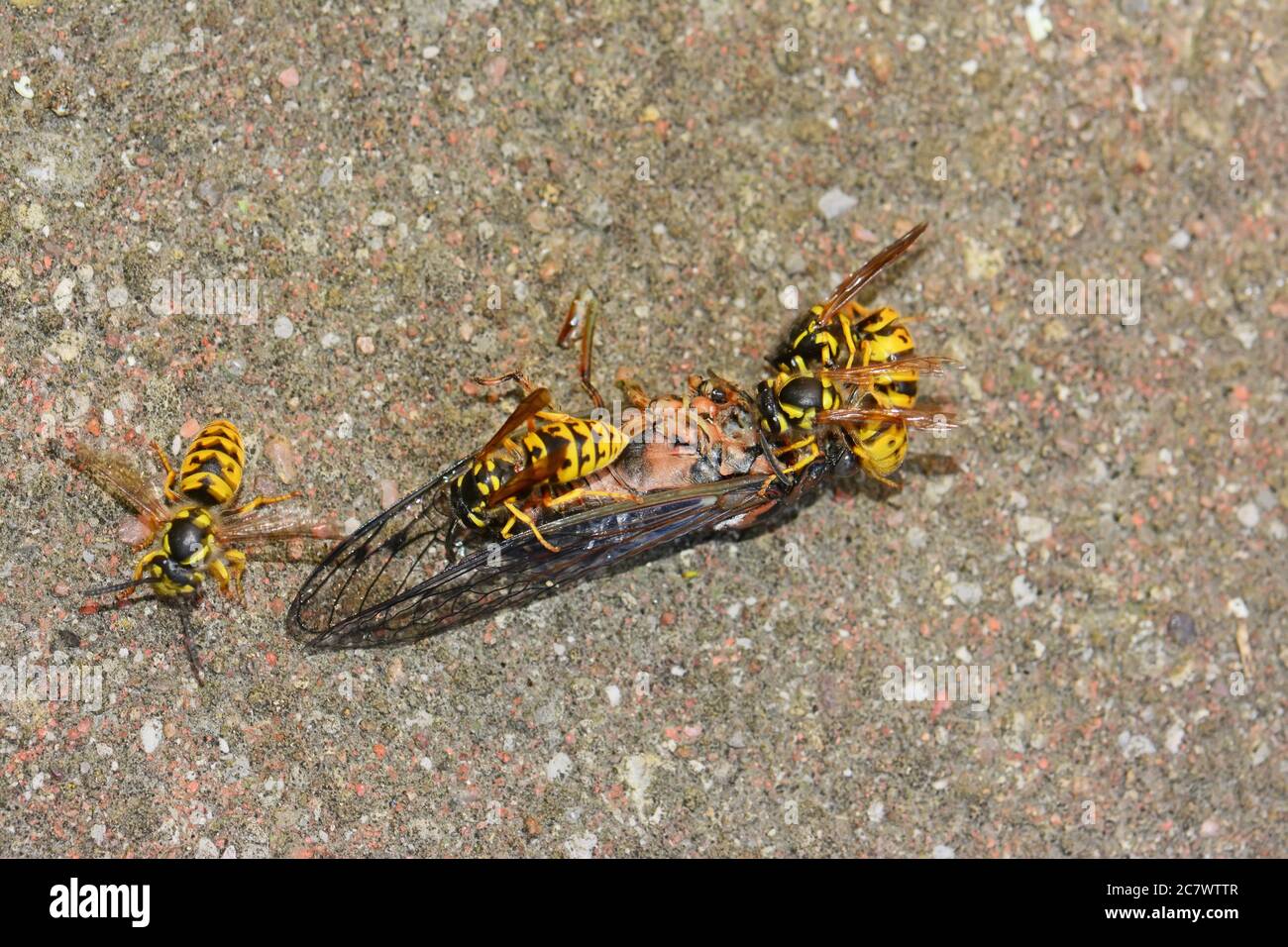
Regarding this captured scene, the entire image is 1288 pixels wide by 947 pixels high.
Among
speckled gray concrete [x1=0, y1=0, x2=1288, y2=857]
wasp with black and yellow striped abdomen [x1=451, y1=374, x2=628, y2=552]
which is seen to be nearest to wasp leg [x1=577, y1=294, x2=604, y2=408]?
speckled gray concrete [x1=0, y1=0, x2=1288, y2=857]

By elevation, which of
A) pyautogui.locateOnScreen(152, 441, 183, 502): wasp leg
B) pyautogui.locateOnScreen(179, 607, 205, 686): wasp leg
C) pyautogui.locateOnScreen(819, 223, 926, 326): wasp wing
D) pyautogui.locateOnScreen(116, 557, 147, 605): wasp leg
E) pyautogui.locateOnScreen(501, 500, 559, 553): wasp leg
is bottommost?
pyautogui.locateOnScreen(179, 607, 205, 686): wasp leg

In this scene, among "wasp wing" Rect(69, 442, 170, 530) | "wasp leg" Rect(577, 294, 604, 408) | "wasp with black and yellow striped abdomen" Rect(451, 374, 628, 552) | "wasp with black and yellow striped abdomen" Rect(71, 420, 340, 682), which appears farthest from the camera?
"wasp leg" Rect(577, 294, 604, 408)

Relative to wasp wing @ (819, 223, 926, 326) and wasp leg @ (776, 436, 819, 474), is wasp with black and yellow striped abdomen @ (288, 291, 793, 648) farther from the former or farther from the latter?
wasp wing @ (819, 223, 926, 326)

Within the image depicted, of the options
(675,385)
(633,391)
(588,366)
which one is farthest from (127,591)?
(675,385)

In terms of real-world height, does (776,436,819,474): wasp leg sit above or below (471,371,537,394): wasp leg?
below

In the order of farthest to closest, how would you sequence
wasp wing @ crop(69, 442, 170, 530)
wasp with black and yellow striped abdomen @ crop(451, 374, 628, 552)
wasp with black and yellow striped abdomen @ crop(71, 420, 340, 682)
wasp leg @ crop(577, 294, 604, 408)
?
wasp leg @ crop(577, 294, 604, 408) → wasp wing @ crop(69, 442, 170, 530) → wasp with black and yellow striped abdomen @ crop(71, 420, 340, 682) → wasp with black and yellow striped abdomen @ crop(451, 374, 628, 552)

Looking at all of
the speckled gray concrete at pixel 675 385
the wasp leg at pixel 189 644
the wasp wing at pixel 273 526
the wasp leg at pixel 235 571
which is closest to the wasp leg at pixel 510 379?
the speckled gray concrete at pixel 675 385

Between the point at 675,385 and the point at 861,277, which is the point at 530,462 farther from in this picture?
the point at 861,277

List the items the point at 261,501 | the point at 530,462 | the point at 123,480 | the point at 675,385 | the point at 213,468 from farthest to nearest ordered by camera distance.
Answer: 1. the point at 675,385
2. the point at 261,501
3. the point at 123,480
4. the point at 213,468
5. the point at 530,462
